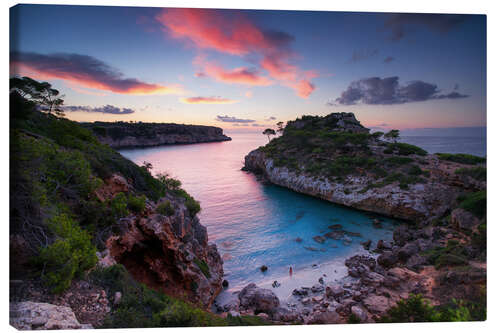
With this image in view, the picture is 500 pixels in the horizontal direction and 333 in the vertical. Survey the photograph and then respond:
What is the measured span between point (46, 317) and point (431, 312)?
5.60 metres

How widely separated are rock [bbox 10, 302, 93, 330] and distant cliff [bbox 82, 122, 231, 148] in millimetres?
35195

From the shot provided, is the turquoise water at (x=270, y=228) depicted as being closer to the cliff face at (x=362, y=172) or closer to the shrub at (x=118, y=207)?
the cliff face at (x=362, y=172)

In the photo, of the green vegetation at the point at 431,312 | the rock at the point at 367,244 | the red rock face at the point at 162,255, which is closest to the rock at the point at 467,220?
the green vegetation at the point at 431,312

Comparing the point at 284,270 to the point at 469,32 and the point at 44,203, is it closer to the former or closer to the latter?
the point at 44,203

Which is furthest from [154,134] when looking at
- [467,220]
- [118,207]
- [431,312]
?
[431,312]

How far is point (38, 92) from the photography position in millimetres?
4375

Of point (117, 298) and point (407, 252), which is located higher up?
point (117, 298)

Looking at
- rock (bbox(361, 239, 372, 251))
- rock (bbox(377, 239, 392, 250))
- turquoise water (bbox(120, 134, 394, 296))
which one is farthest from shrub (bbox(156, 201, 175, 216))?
rock (bbox(377, 239, 392, 250))

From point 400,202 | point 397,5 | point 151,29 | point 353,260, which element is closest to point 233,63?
point 151,29

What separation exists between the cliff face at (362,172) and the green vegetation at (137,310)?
9.95m

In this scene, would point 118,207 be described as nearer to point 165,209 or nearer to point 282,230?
point 165,209

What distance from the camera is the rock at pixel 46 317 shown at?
8.43 feet

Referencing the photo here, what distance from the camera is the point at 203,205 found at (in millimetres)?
16141

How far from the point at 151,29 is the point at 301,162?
1937cm
